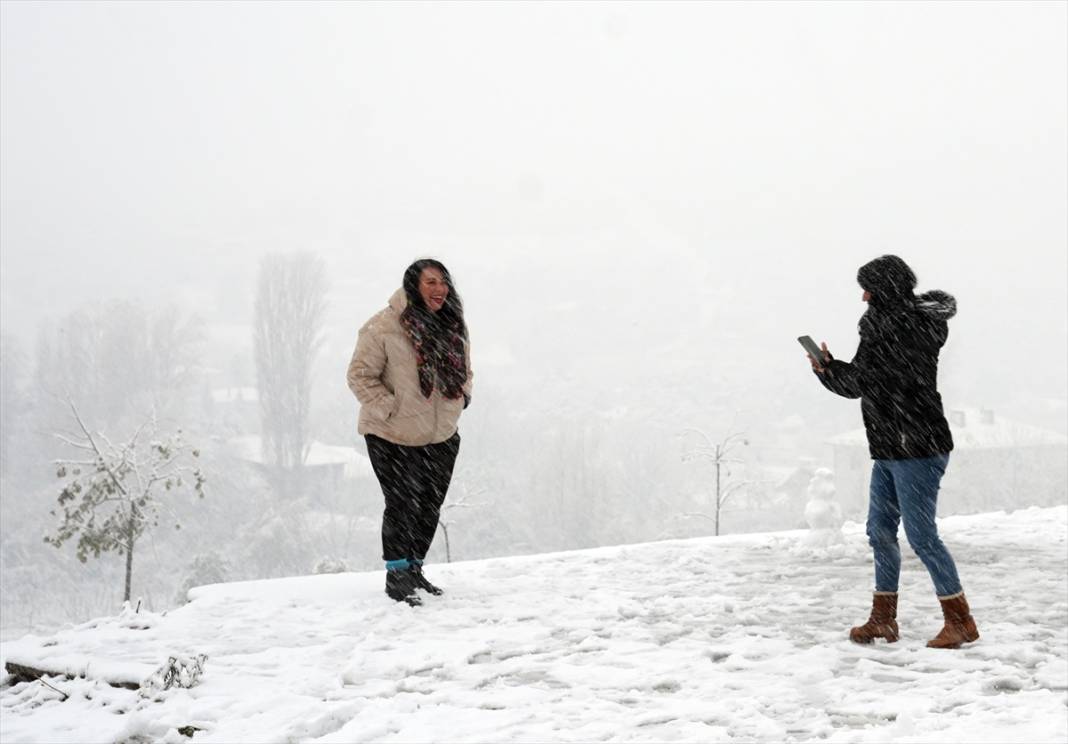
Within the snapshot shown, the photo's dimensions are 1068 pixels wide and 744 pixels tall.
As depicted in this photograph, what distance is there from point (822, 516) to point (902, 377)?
9.64 feet

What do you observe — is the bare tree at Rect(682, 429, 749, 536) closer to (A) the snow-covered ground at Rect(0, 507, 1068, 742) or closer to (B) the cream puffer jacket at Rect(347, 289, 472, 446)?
(A) the snow-covered ground at Rect(0, 507, 1068, 742)

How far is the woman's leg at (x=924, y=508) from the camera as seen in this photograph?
4.16 m

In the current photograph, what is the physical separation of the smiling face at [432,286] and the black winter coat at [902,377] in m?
2.21

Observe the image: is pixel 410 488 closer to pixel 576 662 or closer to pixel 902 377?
pixel 576 662

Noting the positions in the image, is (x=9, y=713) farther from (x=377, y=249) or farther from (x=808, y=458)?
(x=377, y=249)

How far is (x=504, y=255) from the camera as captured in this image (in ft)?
561

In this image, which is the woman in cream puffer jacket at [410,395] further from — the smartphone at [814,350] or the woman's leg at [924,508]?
the woman's leg at [924,508]

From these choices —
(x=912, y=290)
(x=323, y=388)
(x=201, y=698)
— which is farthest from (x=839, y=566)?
(x=323, y=388)

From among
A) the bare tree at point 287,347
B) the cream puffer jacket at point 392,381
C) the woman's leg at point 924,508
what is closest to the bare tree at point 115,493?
the cream puffer jacket at point 392,381

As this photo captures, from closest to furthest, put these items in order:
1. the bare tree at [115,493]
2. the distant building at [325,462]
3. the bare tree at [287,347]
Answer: the bare tree at [115,493], the bare tree at [287,347], the distant building at [325,462]

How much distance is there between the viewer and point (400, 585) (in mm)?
5445

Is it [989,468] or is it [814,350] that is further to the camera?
[989,468]

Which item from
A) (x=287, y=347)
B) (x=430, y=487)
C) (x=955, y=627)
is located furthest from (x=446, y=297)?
(x=287, y=347)

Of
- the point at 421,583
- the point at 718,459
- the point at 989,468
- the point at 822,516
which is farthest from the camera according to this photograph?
the point at 989,468
